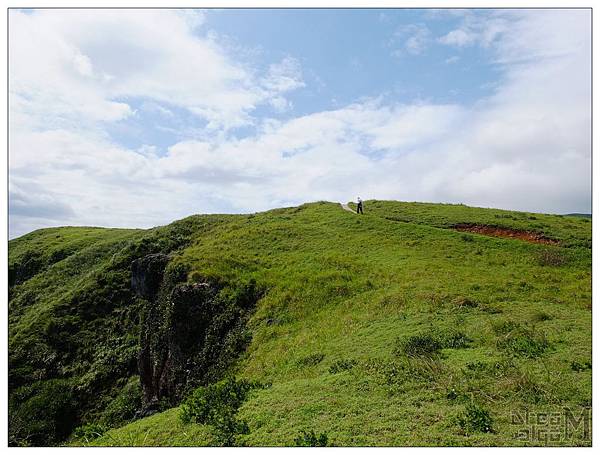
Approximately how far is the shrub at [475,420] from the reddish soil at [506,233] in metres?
23.8

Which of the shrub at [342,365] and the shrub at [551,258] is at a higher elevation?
the shrub at [551,258]

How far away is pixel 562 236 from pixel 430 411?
2605 cm

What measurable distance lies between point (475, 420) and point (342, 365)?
5.11m

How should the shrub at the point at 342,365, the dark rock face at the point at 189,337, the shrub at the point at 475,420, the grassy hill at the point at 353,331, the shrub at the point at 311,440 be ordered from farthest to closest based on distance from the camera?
the dark rock face at the point at 189,337 → the shrub at the point at 342,365 → the grassy hill at the point at 353,331 → the shrub at the point at 311,440 → the shrub at the point at 475,420

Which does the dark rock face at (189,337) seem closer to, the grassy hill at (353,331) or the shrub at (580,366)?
the grassy hill at (353,331)

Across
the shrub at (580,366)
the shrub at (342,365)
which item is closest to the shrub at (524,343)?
the shrub at (580,366)

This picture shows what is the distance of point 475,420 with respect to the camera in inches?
350

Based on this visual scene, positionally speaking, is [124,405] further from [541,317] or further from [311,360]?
[541,317]

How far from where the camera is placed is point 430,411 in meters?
9.59

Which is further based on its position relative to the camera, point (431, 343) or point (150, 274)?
point (150, 274)

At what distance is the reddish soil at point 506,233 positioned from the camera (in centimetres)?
2985

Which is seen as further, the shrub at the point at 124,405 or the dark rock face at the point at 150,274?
the dark rock face at the point at 150,274

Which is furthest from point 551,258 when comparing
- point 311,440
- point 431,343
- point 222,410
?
point 222,410

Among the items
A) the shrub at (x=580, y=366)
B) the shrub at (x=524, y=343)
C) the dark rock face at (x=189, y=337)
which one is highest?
the shrub at (x=524, y=343)
